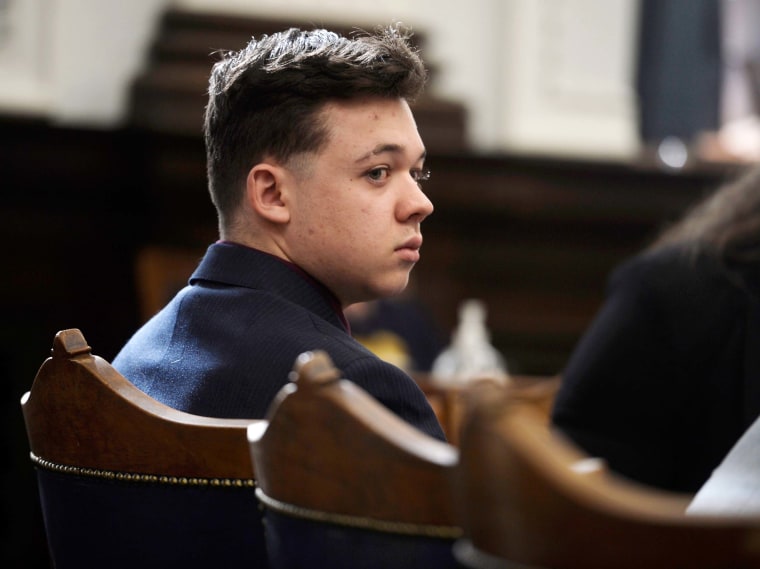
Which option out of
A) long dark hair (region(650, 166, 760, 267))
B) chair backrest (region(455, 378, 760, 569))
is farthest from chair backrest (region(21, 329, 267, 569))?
long dark hair (region(650, 166, 760, 267))

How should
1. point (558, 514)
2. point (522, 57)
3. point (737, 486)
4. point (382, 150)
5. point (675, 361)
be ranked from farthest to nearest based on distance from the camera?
point (522, 57)
point (675, 361)
point (382, 150)
point (737, 486)
point (558, 514)

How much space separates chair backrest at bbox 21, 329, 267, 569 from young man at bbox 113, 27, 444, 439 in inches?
5.2

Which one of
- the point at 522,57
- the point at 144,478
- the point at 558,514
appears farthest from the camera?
the point at 522,57

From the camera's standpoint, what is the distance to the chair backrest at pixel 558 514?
0.72 metres

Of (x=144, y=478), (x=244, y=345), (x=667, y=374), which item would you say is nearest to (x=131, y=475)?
(x=144, y=478)

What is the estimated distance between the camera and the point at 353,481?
2.93ft

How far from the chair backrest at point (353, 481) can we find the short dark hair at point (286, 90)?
1.86ft

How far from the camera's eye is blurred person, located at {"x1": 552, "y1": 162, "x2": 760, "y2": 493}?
7.00 ft

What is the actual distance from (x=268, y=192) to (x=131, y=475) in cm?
42

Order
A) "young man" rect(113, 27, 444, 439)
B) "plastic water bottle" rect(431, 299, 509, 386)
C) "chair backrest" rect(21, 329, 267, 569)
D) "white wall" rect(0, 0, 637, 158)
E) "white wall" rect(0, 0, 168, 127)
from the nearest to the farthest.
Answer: "chair backrest" rect(21, 329, 267, 569)
"young man" rect(113, 27, 444, 439)
"plastic water bottle" rect(431, 299, 509, 386)
"white wall" rect(0, 0, 168, 127)
"white wall" rect(0, 0, 637, 158)

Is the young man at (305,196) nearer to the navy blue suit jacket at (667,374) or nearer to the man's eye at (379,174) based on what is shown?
the man's eye at (379,174)

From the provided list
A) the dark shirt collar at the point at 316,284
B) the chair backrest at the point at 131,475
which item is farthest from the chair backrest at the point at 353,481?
the dark shirt collar at the point at 316,284

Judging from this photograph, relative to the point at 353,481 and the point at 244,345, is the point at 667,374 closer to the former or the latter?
the point at 244,345

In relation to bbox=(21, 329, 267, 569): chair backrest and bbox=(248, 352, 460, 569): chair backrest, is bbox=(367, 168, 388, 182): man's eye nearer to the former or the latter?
bbox=(21, 329, 267, 569): chair backrest
